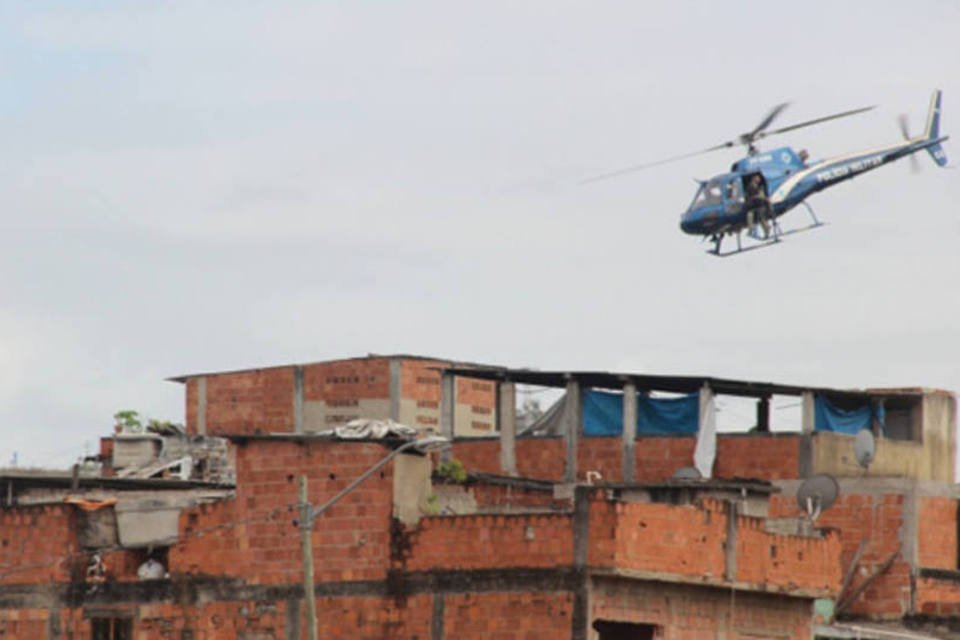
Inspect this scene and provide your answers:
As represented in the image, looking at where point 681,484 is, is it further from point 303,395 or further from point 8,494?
point 303,395

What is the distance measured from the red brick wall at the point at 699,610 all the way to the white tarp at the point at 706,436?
12636mm

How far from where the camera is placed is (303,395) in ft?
229

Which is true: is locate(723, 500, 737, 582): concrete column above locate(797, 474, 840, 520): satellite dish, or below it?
below

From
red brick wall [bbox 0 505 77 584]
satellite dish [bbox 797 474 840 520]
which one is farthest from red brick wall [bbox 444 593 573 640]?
satellite dish [bbox 797 474 840 520]

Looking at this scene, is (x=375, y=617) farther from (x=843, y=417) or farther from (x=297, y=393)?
(x=297, y=393)

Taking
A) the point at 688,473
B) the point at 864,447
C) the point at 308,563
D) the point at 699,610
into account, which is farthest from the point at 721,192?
the point at 308,563

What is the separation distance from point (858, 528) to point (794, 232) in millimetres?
12658

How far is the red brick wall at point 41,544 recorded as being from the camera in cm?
3991

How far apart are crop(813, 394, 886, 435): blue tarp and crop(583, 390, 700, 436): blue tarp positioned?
2900 mm

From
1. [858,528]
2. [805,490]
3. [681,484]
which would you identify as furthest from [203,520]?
[858,528]

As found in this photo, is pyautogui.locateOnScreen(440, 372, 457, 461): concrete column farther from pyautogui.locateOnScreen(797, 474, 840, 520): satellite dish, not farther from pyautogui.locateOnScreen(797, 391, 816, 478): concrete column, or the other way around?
pyautogui.locateOnScreen(797, 474, 840, 520): satellite dish

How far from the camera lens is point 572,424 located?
2212 inches

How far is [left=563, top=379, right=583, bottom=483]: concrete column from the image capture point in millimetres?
56062

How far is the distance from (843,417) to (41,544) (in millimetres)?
23560
